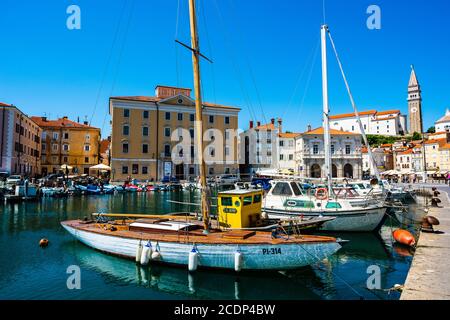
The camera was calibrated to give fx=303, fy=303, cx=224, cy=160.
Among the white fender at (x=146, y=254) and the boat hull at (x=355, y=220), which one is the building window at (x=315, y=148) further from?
the white fender at (x=146, y=254)

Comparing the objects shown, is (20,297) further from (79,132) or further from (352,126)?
(352,126)

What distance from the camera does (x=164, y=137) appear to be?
6350cm

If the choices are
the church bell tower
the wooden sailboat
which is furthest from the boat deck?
the church bell tower

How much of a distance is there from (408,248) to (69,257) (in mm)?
16483

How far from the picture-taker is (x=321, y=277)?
37.2ft

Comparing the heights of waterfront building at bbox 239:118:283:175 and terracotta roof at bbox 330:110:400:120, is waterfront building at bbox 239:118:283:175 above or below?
below

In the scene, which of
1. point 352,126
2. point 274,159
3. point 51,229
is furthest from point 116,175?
point 352,126

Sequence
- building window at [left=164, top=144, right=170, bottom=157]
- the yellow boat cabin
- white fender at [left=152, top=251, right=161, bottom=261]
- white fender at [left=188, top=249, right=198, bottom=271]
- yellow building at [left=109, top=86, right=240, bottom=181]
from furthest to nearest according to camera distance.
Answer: building window at [left=164, top=144, right=170, bottom=157]
yellow building at [left=109, top=86, right=240, bottom=181]
the yellow boat cabin
white fender at [left=152, top=251, right=161, bottom=261]
white fender at [left=188, top=249, right=198, bottom=271]

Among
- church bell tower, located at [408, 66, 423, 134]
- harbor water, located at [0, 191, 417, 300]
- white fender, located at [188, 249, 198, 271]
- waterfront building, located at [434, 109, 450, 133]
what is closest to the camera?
harbor water, located at [0, 191, 417, 300]

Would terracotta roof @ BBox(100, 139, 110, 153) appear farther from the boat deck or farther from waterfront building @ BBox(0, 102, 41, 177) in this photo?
the boat deck

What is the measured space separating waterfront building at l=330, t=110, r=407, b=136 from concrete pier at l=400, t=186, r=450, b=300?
407 feet

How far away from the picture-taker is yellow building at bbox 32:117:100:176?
66688 millimetres

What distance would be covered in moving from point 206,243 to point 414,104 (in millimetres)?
176922

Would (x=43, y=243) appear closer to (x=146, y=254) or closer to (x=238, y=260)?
(x=146, y=254)
